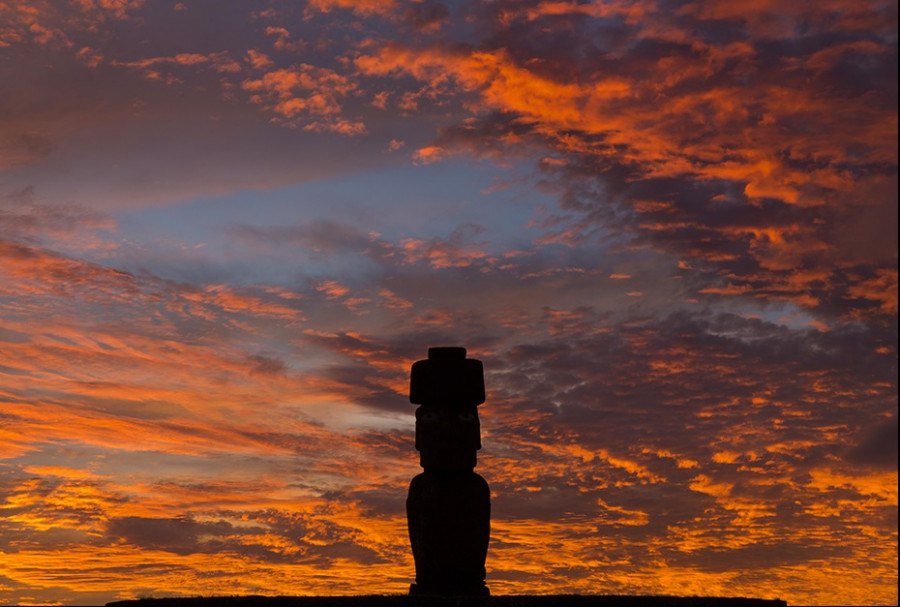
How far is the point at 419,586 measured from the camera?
91.7 ft

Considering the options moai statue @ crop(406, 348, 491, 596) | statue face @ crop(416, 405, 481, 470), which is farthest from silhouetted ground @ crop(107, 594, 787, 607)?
statue face @ crop(416, 405, 481, 470)

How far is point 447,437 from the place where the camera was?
92.4ft

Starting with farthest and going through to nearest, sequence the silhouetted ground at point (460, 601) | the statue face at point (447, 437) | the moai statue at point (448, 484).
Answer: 1. the statue face at point (447, 437)
2. the moai statue at point (448, 484)
3. the silhouetted ground at point (460, 601)

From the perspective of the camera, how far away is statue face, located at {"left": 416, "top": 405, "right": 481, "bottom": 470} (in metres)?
28.1

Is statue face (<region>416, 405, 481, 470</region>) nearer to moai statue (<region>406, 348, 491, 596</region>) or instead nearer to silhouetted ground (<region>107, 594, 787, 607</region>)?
moai statue (<region>406, 348, 491, 596</region>)

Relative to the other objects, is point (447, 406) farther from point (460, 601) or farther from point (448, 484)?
point (460, 601)

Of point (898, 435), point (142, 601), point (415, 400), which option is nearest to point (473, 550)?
point (415, 400)

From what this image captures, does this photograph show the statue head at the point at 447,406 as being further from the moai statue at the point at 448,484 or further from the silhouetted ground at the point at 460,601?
the silhouetted ground at the point at 460,601

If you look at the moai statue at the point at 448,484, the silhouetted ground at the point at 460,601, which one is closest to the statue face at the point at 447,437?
the moai statue at the point at 448,484

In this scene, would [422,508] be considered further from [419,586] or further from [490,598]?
[490,598]

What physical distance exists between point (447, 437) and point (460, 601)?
6302 millimetres

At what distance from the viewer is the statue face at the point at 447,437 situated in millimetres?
28125

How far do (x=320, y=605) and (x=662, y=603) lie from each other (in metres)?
6.94

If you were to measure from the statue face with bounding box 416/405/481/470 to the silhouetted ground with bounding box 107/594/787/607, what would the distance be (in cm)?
550
